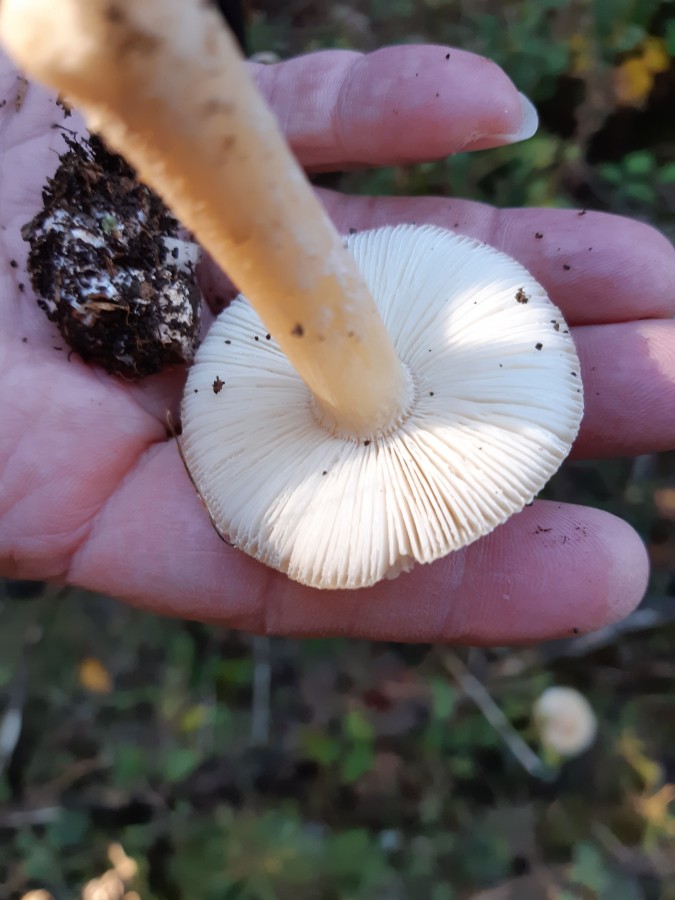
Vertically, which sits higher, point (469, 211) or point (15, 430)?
point (15, 430)

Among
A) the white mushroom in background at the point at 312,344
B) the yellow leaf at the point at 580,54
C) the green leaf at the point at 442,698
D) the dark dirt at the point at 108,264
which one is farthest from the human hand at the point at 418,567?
the yellow leaf at the point at 580,54

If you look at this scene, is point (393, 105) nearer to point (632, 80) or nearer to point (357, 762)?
point (632, 80)

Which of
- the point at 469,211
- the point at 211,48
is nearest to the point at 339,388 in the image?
the point at 211,48

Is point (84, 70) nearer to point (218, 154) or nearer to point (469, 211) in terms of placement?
point (218, 154)

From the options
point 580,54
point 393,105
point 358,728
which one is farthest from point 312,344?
point 580,54

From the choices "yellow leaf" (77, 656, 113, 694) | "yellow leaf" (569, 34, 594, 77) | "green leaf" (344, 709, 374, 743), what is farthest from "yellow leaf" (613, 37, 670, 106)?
"yellow leaf" (77, 656, 113, 694)

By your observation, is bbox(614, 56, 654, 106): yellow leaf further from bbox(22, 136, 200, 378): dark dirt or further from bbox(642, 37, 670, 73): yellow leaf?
bbox(22, 136, 200, 378): dark dirt
